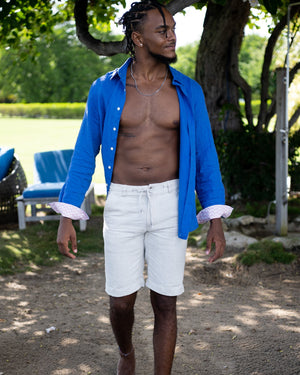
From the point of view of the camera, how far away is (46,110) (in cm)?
5688

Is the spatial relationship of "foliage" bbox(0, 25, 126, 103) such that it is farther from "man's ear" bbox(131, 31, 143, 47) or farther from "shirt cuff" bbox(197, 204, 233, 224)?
"shirt cuff" bbox(197, 204, 233, 224)

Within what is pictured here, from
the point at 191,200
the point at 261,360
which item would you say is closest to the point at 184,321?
the point at 261,360

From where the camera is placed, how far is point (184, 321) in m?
4.48

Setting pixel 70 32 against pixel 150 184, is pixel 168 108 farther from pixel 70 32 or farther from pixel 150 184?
pixel 70 32

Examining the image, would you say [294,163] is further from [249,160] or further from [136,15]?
[136,15]

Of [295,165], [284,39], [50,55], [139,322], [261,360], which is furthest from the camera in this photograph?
[50,55]

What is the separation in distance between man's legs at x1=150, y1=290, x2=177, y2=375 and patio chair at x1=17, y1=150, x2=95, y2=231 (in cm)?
475

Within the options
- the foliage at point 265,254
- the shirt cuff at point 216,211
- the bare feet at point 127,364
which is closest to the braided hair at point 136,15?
the shirt cuff at point 216,211

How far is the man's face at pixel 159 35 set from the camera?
2834 mm

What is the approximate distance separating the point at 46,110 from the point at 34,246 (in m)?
51.4

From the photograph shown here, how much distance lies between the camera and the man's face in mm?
2834

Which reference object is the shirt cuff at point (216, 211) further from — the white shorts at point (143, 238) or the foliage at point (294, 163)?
the foliage at point (294, 163)

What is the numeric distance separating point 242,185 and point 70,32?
48502 mm

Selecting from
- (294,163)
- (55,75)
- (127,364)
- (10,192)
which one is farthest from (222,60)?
(55,75)
